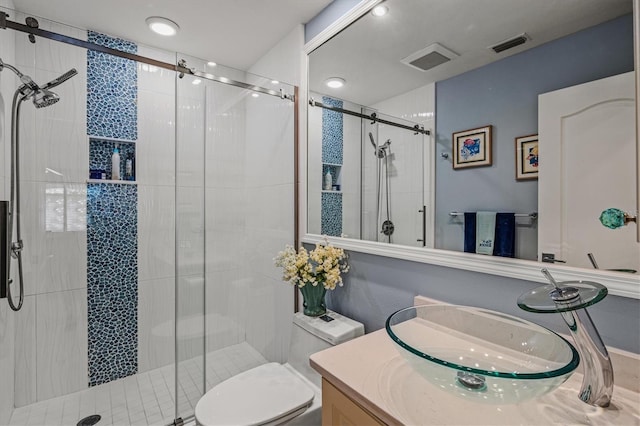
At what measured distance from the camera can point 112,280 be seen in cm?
221

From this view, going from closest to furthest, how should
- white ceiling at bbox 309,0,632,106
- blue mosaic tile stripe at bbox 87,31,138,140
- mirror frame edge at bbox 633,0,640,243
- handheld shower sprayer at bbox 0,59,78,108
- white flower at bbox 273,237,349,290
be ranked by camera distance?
mirror frame edge at bbox 633,0,640,243 < white ceiling at bbox 309,0,632,106 < white flower at bbox 273,237,349,290 < handheld shower sprayer at bbox 0,59,78,108 < blue mosaic tile stripe at bbox 87,31,138,140

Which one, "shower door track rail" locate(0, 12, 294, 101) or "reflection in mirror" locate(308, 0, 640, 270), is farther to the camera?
"shower door track rail" locate(0, 12, 294, 101)

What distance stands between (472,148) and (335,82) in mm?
976

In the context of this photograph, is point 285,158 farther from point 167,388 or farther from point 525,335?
point 167,388

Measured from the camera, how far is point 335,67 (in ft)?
5.91

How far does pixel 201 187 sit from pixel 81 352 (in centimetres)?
152

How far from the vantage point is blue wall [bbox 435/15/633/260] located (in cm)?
88

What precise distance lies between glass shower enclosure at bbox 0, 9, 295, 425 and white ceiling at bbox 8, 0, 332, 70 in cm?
12

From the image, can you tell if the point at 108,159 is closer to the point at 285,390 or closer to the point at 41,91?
the point at 41,91

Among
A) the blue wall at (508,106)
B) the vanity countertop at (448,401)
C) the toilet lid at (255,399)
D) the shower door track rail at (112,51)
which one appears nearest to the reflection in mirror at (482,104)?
the blue wall at (508,106)

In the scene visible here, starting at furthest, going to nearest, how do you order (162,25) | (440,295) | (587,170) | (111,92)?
1. (111,92)
2. (162,25)
3. (440,295)
4. (587,170)

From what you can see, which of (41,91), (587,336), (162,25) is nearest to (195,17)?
(162,25)

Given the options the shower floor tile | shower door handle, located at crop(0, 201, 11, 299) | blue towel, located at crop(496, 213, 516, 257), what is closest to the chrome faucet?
blue towel, located at crop(496, 213, 516, 257)

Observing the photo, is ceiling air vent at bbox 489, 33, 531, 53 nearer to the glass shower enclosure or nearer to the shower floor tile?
the glass shower enclosure
